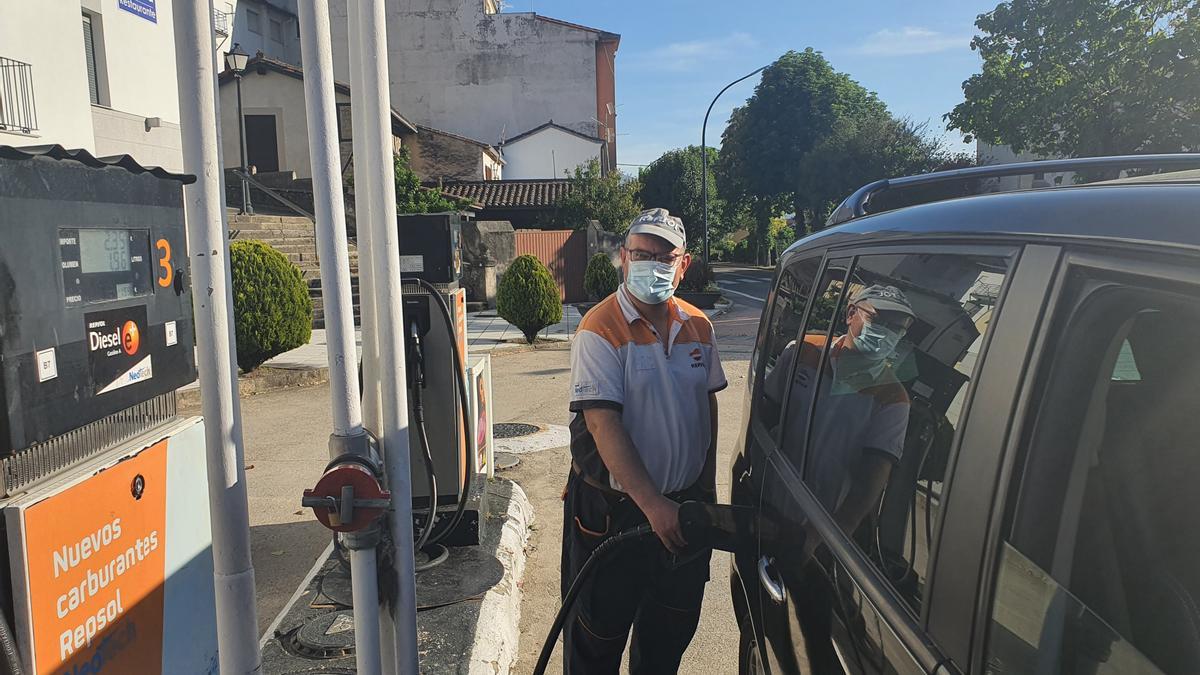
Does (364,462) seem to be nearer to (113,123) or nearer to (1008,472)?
(1008,472)

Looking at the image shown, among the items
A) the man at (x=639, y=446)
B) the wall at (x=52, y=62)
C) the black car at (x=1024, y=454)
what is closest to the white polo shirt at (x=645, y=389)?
the man at (x=639, y=446)

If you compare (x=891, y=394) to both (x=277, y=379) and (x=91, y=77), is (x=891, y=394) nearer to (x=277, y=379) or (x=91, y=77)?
(x=277, y=379)

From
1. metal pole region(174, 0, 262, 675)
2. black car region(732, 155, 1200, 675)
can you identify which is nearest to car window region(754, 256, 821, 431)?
black car region(732, 155, 1200, 675)

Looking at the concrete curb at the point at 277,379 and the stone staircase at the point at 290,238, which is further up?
the stone staircase at the point at 290,238

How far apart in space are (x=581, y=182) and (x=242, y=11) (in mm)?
16332

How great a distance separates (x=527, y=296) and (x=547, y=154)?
2830 cm

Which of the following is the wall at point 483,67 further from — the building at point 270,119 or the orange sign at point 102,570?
the orange sign at point 102,570

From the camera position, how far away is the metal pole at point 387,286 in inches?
84.3

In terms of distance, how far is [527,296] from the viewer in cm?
1384

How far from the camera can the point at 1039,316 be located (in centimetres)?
124

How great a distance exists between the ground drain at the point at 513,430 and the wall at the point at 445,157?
2645cm

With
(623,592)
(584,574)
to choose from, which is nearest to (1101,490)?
(584,574)

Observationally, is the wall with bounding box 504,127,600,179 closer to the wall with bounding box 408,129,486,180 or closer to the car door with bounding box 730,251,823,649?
the wall with bounding box 408,129,486,180

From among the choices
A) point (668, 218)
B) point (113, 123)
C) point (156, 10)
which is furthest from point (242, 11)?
point (668, 218)
